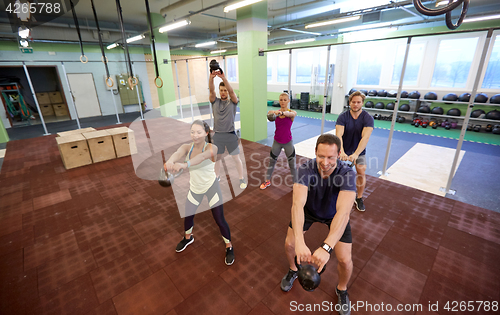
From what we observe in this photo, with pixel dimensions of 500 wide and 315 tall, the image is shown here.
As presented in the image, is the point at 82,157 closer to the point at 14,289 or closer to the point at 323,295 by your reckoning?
the point at 14,289

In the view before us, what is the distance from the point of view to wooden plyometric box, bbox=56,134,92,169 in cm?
487

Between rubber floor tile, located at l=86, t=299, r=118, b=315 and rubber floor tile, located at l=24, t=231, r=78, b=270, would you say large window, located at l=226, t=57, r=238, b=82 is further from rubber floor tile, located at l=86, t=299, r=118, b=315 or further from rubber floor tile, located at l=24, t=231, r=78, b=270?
rubber floor tile, located at l=86, t=299, r=118, b=315

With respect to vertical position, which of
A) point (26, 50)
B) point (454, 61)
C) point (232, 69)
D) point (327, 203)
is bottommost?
point (327, 203)

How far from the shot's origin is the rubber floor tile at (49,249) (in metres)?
2.55

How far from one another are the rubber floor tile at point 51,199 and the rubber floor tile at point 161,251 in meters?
2.18

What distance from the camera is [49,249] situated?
8.90 ft

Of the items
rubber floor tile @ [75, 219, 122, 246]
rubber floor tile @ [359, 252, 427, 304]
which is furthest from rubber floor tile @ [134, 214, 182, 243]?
rubber floor tile @ [359, 252, 427, 304]

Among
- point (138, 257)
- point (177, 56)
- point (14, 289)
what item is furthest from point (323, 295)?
point (177, 56)

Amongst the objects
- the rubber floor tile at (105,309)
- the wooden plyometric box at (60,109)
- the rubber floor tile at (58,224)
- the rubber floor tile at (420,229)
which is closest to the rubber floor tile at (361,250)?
the rubber floor tile at (420,229)

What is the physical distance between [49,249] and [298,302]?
9.52 feet

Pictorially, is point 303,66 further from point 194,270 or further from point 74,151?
point 194,270

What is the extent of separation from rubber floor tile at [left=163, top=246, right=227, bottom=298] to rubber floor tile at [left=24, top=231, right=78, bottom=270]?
1.35 metres

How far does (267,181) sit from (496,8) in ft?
27.4

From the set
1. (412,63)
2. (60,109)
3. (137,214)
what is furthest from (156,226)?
(60,109)
